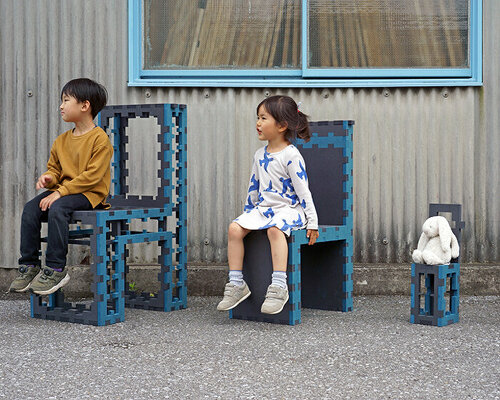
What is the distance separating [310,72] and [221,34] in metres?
0.75

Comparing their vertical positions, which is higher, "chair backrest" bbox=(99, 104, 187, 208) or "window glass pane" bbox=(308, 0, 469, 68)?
"window glass pane" bbox=(308, 0, 469, 68)

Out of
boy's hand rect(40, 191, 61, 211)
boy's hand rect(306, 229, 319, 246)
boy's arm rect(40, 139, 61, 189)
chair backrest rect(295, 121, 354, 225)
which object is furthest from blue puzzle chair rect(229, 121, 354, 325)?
boy's arm rect(40, 139, 61, 189)

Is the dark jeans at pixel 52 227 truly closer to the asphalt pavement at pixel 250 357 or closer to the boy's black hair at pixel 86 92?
the asphalt pavement at pixel 250 357

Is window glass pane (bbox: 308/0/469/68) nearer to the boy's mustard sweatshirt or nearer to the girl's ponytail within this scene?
the girl's ponytail

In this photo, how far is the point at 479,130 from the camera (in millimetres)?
5848

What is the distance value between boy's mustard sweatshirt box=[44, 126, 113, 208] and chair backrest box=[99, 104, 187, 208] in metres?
0.32

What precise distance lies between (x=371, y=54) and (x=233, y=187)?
1.46 m

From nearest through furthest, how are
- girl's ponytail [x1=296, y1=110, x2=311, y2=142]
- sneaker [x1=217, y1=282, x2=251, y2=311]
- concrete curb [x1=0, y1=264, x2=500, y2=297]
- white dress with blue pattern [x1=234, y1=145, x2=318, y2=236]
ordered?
1. sneaker [x1=217, y1=282, x2=251, y2=311]
2. white dress with blue pattern [x1=234, y1=145, x2=318, y2=236]
3. girl's ponytail [x1=296, y1=110, x2=311, y2=142]
4. concrete curb [x1=0, y1=264, x2=500, y2=297]

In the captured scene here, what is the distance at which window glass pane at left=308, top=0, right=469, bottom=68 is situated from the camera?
5859 mm

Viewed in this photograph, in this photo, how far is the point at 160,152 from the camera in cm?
506

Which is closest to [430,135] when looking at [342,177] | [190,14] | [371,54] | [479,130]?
[479,130]

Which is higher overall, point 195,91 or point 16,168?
point 195,91

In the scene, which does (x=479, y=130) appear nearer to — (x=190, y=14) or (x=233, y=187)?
(x=233, y=187)

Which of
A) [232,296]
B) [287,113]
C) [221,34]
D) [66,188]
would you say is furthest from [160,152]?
[221,34]
